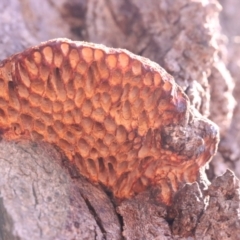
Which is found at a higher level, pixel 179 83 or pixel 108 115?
pixel 179 83

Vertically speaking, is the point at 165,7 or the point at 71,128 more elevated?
the point at 165,7

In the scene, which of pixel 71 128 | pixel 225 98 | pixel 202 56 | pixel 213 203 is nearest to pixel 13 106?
pixel 71 128

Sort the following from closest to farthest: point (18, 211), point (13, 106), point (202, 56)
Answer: point (18, 211)
point (13, 106)
point (202, 56)

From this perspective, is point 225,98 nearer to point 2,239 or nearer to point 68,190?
point 68,190

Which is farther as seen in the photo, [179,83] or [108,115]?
[179,83]
